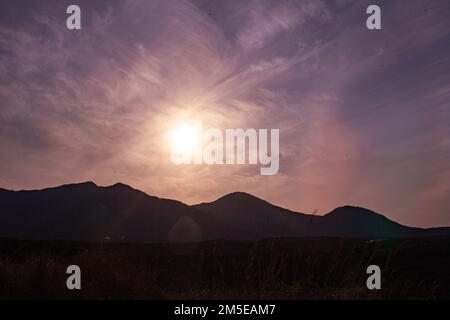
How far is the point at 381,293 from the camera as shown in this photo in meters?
6.35

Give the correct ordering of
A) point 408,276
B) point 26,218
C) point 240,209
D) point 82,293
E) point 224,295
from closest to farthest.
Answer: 1. point 224,295
2. point 82,293
3. point 408,276
4. point 26,218
5. point 240,209

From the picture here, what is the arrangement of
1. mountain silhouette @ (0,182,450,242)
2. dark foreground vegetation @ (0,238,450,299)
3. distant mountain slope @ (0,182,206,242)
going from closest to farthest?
A: dark foreground vegetation @ (0,238,450,299) → mountain silhouette @ (0,182,450,242) → distant mountain slope @ (0,182,206,242)

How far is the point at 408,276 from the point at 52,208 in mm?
128857

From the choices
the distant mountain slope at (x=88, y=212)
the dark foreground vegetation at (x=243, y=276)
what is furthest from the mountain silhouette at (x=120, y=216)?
the dark foreground vegetation at (x=243, y=276)

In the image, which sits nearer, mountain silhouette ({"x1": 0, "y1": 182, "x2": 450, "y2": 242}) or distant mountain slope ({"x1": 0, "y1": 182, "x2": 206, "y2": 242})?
mountain silhouette ({"x1": 0, "y1": 182, "x2": 450, "y2": 242})

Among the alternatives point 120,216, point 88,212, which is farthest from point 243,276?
point 120,216

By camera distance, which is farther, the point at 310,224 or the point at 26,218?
the point at 26,218

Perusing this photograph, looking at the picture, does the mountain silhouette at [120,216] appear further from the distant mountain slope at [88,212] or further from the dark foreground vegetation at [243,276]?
the dark foreground vegetation at [243,276]

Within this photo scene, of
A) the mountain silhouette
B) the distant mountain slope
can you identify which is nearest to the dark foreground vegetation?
the mountain silhouette

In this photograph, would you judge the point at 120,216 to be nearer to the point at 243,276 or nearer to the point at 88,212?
the point at 88,212

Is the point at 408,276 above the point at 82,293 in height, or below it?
below

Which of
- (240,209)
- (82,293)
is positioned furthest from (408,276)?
(240,209)

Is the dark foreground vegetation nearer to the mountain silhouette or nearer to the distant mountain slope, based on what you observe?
the mountain silhouette

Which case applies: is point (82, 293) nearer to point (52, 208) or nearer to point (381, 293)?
point (381, 293)
